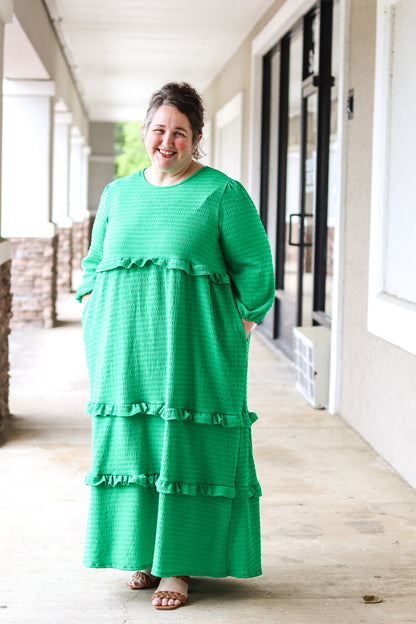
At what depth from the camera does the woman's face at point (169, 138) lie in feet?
7.49

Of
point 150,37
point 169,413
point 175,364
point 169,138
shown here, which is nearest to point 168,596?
point 169,413

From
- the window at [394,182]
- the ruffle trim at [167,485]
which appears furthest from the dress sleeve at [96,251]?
the window at [394,182]

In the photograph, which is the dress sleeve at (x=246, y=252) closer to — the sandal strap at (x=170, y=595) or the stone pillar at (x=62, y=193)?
the sandal strap at (x=170, y=595)

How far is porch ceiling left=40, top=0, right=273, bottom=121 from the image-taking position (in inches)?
282

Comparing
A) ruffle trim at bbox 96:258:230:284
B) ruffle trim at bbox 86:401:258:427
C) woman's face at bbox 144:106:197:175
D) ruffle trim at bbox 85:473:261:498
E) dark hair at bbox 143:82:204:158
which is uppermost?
dark hair at bbox 143:82:204:158

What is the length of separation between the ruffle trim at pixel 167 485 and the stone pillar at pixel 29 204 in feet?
19.6

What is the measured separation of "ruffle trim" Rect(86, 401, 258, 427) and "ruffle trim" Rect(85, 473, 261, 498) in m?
0.17

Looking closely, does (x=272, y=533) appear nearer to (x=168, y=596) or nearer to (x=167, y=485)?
(x=168, y=596)

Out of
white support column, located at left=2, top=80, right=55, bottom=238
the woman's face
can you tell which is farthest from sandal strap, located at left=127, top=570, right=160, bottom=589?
white support column, located at left=2, top=80, right=55, bottom=238

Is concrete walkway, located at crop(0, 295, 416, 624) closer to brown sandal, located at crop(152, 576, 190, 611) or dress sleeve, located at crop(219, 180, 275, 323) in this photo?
brown sandal, located at crop(152, 576, 190, 611)

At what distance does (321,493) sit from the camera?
3434mm

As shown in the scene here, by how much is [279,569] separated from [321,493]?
80 centimetres

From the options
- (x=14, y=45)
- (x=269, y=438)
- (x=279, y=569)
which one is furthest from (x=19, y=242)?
(x=279, y=569)

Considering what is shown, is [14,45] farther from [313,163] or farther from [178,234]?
[178,234]
